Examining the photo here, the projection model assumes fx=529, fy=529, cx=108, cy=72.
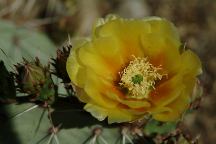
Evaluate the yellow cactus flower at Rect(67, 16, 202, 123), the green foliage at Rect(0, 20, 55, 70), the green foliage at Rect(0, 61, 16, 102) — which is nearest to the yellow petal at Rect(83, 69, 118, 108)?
the yellow cactus flower at Rect(67, 16, 202, 123)

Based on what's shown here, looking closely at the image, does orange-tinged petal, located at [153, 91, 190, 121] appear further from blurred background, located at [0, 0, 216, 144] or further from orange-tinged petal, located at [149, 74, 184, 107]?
blurred background, located at [0, 0, 216, 144]

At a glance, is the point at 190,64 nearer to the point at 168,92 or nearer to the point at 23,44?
the point at 168,92

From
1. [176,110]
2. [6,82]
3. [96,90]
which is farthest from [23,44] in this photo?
[176,110]

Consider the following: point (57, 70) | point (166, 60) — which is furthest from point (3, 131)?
point (166, 60)

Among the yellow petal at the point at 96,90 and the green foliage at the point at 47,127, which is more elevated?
the yellow petal at the point at 96,90

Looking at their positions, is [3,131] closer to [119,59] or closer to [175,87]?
[119,59]

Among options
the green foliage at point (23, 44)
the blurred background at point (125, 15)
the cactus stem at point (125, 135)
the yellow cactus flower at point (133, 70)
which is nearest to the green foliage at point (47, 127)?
the cactus stem at point (125, 135)

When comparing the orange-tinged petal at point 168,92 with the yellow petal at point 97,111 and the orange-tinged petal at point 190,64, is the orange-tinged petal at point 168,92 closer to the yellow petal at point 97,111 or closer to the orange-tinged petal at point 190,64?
the orange-tinged petal at point 190,64
